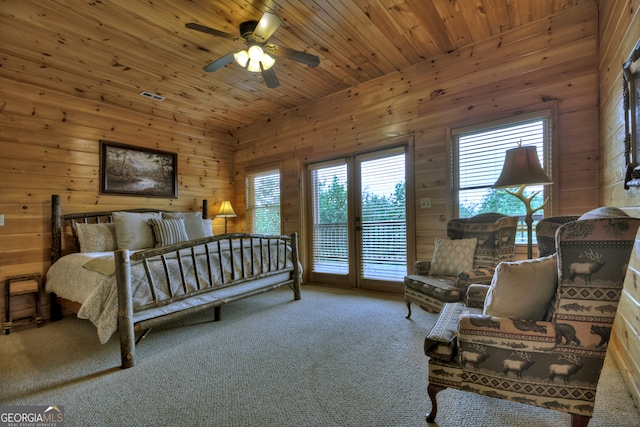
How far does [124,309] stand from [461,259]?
284cm

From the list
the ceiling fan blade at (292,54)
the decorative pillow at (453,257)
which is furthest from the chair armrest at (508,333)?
the ceiling fan blade at (292,54)

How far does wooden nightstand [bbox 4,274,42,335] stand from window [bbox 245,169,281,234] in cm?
292

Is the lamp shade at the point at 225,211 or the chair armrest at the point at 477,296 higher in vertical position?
the lamp shade at the point at 225,211

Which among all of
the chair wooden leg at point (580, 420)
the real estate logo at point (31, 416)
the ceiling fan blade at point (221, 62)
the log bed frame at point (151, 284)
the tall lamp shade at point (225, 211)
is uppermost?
the ceiling fan blade at point (221, 62)

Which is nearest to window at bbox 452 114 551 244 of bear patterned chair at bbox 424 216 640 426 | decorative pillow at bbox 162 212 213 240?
bear patterned chair at bbox 424 216 640 426

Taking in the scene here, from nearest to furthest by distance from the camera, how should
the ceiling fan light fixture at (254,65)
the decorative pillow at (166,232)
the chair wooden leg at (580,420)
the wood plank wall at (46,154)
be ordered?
the chair wooden leg at (580,420) → the ceiling fan light fixture at (254,65) → the wood plank wall at (46,154) → the decorative pillow at (166,232)

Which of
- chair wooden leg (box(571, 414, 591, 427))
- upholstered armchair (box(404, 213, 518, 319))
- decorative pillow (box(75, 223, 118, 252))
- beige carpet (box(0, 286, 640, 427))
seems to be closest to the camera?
chair wooden leg (box(571, 414, 591, 427))

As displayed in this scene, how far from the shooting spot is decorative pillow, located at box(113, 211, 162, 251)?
11.5 ft

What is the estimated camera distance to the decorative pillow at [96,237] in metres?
3.38

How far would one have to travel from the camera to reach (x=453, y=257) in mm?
2803

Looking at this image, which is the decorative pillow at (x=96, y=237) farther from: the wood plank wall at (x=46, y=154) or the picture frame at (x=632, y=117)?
the picture frame at (x=632, y=117)

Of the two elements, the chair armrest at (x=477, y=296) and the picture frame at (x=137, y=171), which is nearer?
the chair armrest at (x=477, y=296)

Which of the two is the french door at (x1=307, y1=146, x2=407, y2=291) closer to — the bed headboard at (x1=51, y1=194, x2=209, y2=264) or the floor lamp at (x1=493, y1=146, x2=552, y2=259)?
the floor lamp at (x1=493, y1=146, x2=552, y2=259)

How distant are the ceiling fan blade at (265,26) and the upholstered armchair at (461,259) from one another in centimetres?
244
